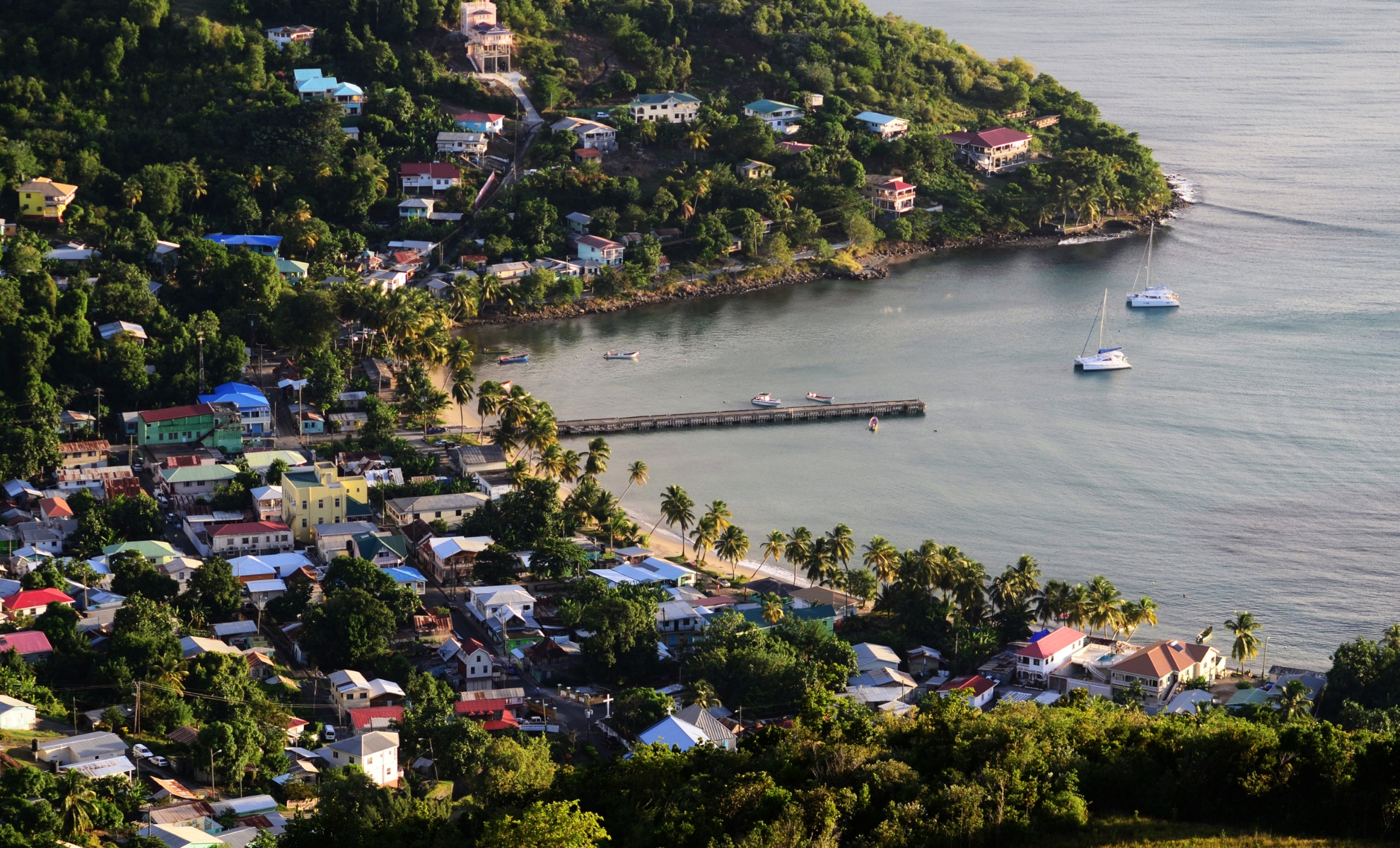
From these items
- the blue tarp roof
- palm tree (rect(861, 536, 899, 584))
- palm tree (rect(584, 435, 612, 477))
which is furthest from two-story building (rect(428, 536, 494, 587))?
the blue tarp roof

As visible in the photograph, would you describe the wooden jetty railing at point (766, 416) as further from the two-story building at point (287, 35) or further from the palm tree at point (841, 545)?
the two-story building at point (287, 35)

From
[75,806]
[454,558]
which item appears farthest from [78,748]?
[454,558]

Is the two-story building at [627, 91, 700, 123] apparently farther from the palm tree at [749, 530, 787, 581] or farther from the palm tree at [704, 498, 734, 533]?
the palm tree at [749, 530, 787, 581]

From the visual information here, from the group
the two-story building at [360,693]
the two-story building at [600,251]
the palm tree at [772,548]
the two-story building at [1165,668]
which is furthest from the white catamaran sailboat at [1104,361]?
the two-story building at [360,693]

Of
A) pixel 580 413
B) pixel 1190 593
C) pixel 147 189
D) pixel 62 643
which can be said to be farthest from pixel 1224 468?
pixel 147 189

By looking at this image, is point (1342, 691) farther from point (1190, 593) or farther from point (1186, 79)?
point (1186, 79)

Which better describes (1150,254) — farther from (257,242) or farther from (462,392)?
(257,242)
